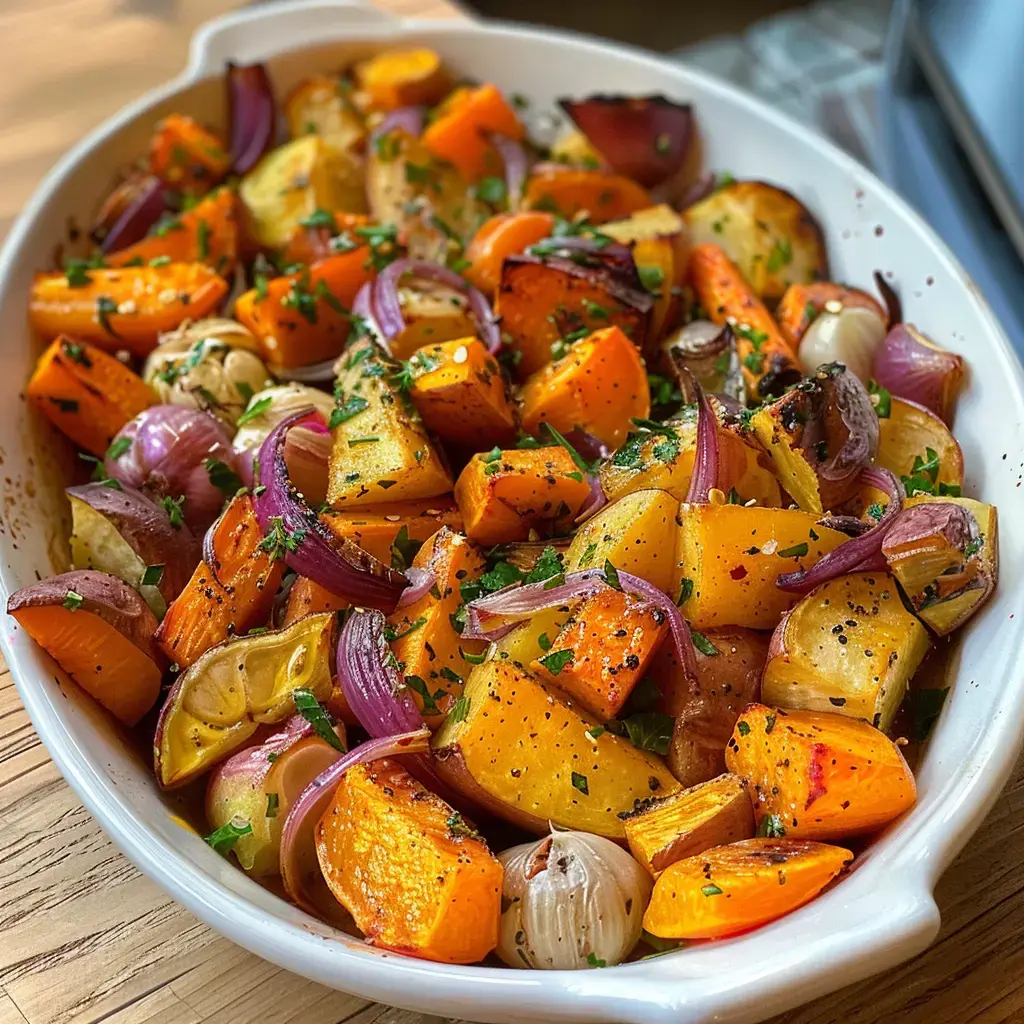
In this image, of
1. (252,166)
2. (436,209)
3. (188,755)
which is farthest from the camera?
(252,166)

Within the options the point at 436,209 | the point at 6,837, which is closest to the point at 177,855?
the point at 6,837

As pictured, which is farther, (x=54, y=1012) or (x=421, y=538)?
(x=421, y=538)

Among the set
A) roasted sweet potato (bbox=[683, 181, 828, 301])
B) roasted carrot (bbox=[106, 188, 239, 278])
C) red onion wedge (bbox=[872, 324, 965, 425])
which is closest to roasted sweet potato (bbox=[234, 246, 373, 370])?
roasted carrot (bbox=[106, 188, 239, 278])

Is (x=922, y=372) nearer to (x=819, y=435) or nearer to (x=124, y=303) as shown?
(x=819, y=435)

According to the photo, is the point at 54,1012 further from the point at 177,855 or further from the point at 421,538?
the point at 421,538

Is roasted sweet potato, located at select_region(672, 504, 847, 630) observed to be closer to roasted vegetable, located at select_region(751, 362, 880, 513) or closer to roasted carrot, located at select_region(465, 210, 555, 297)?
roasted vegetable, located at select_region(751, 362, 880, 513)

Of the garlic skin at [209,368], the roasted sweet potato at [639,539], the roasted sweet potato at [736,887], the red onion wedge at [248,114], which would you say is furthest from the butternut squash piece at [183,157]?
the roasted sweet potato at [736,887]

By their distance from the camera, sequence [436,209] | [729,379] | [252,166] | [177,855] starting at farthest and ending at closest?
1. [252,166]
2. [436,209]
3. [729,379]
4. [177,855]

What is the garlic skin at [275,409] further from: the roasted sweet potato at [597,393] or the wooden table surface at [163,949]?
the wooden table surface at [163,949]
